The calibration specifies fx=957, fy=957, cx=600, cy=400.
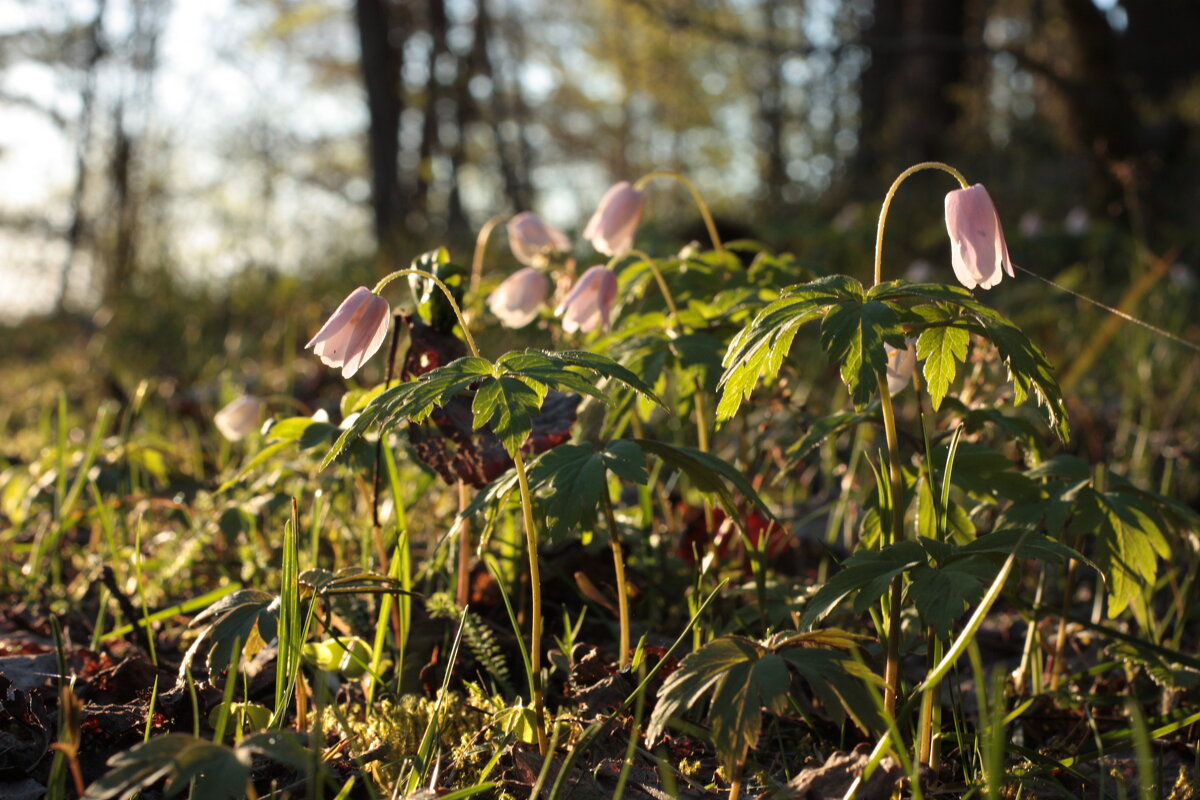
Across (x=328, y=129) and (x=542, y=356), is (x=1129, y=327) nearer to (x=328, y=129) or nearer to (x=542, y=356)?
(x=542, y=356)

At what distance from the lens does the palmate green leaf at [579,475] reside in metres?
1.21

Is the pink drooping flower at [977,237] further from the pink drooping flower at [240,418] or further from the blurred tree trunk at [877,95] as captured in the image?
the blurred tree trunk at [877,95]

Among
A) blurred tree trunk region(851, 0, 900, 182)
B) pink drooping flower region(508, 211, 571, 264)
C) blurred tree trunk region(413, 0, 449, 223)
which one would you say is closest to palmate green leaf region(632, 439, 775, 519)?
pink drooping flower region(508, 211, 571, 264)

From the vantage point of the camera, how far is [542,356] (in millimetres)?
1235

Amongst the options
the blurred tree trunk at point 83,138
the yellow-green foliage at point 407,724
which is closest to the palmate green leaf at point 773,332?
the yellow-green foliage at point 407,724

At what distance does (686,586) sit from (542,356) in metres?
0.86

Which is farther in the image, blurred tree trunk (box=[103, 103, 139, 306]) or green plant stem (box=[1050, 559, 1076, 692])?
blurred tree trunk (box=[103, 103, 139, 306])

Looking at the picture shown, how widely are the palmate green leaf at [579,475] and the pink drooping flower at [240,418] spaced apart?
1.09m

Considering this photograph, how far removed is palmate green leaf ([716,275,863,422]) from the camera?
46.1 inches

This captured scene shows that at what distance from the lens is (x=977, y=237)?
4.51 ft

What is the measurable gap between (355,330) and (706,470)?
55cm

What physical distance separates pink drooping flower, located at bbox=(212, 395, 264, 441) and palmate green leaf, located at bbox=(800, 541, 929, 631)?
1.43 meters

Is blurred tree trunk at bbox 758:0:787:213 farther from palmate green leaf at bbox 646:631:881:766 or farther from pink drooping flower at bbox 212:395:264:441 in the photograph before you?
palmate green leaf at bbox 646:631:881:766

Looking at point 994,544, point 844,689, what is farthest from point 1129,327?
point 844,689
